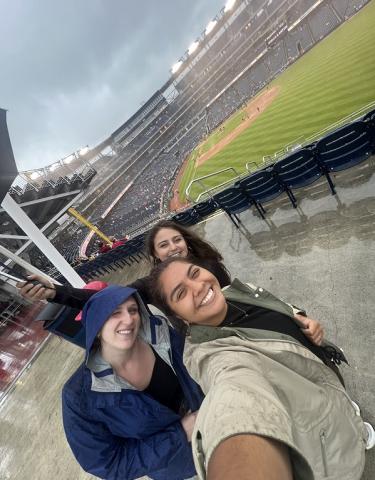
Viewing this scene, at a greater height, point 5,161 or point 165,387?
point 5,161

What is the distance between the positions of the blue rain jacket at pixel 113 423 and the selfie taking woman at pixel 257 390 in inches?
20.5

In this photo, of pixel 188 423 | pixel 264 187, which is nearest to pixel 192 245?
pixel 188 423

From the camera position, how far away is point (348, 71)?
1457 centimetres

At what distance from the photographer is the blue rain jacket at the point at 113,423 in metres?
1.66

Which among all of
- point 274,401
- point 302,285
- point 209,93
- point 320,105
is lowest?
point 320,105

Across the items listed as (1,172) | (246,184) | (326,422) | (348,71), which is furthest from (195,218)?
(348,71)

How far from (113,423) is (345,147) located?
5108 mm

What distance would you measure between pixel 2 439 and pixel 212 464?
19.9ft

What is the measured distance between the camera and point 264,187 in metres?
5.68

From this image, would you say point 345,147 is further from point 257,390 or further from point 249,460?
point 249,460

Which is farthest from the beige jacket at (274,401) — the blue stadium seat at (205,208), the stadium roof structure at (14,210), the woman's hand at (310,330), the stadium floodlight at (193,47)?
the stadium floodlight at (193,47)

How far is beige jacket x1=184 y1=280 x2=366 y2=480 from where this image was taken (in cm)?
95

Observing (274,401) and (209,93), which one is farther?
(209,93)

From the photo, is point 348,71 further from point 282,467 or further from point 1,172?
point 282,467
